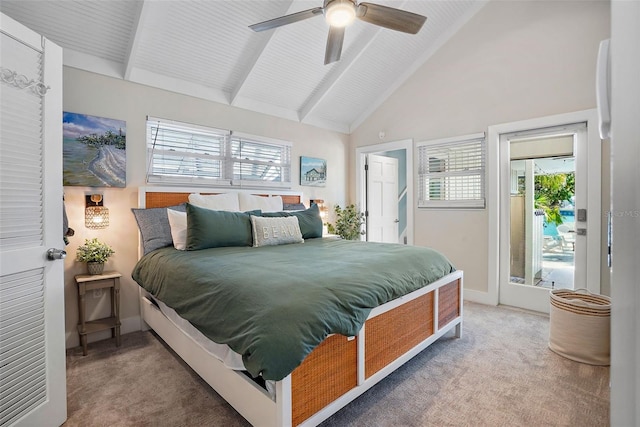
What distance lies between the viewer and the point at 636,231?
1.25ft

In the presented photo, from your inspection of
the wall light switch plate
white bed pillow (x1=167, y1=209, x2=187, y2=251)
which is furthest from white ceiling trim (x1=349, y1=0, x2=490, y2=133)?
white bed pillow (x1=167, y1=209, x2=187, y2=251)

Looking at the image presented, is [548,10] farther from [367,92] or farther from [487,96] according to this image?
[367,92]

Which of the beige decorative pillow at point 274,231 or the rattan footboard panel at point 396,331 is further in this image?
the beige decorative pillow at point 274,231

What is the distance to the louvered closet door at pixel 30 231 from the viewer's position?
1.49m

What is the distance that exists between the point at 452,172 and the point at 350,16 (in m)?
2.52

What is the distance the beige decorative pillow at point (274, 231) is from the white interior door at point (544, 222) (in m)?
2.41

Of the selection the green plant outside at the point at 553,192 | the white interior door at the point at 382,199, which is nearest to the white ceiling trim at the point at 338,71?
the white interior door at the point at 382,199

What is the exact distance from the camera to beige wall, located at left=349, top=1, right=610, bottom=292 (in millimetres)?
3115

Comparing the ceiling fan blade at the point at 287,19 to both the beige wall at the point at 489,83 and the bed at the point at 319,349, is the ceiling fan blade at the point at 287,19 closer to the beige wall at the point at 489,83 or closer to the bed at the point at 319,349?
the bed at the point at 319,349

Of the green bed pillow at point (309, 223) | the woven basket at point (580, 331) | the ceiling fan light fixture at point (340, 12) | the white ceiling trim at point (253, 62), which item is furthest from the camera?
the green bed pillow at point (309, 223)

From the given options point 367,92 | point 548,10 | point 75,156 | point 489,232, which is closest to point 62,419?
point 75,156

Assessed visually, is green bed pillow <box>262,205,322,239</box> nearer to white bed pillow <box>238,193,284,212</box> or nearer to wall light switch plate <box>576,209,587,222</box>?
white bed pillow <box>238,193,284,212</box>

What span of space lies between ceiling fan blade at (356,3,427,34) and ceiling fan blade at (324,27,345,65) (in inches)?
7.8

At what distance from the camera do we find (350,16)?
7.10 ft
